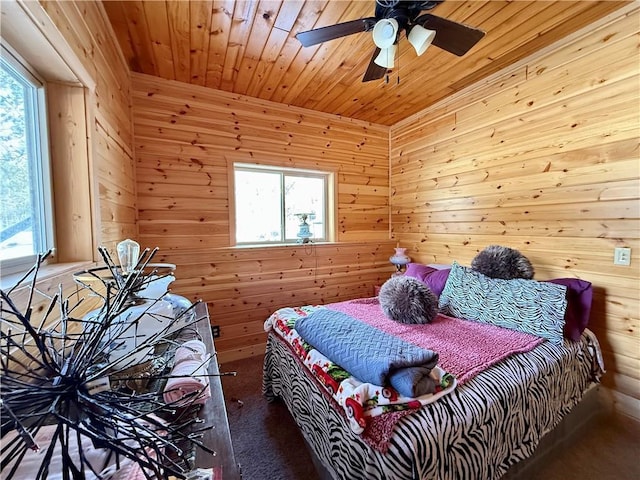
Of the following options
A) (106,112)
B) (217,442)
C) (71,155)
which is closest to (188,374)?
(217,442)

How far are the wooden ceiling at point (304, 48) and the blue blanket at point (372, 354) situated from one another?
1.96m

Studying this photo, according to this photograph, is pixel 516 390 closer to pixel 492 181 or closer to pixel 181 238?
pixel 492 181

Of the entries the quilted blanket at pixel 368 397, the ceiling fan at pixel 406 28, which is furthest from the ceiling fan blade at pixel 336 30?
the quilted blanket at pixel 368 397

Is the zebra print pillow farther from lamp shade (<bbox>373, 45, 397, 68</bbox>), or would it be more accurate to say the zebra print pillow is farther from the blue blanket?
lamp shade (<bbox>373, 45, 397, 68</bbox>)

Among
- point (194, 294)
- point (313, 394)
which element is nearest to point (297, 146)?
point (194, 294)

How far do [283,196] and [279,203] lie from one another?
0.09 metres

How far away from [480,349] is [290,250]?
1.97 m

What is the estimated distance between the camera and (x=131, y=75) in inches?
88.2

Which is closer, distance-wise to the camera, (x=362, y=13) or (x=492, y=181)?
(x=362, y=13)

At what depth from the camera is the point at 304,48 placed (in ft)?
6.52

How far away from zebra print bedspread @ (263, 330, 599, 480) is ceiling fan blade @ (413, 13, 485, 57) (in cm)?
174

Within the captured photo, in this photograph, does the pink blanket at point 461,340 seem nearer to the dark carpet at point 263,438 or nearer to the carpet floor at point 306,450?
the carpet floor at point 306,450

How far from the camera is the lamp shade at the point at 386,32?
134 cm

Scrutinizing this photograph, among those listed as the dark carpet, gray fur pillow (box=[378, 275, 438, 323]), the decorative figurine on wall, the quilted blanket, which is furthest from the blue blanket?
the decorative figurine on wall
